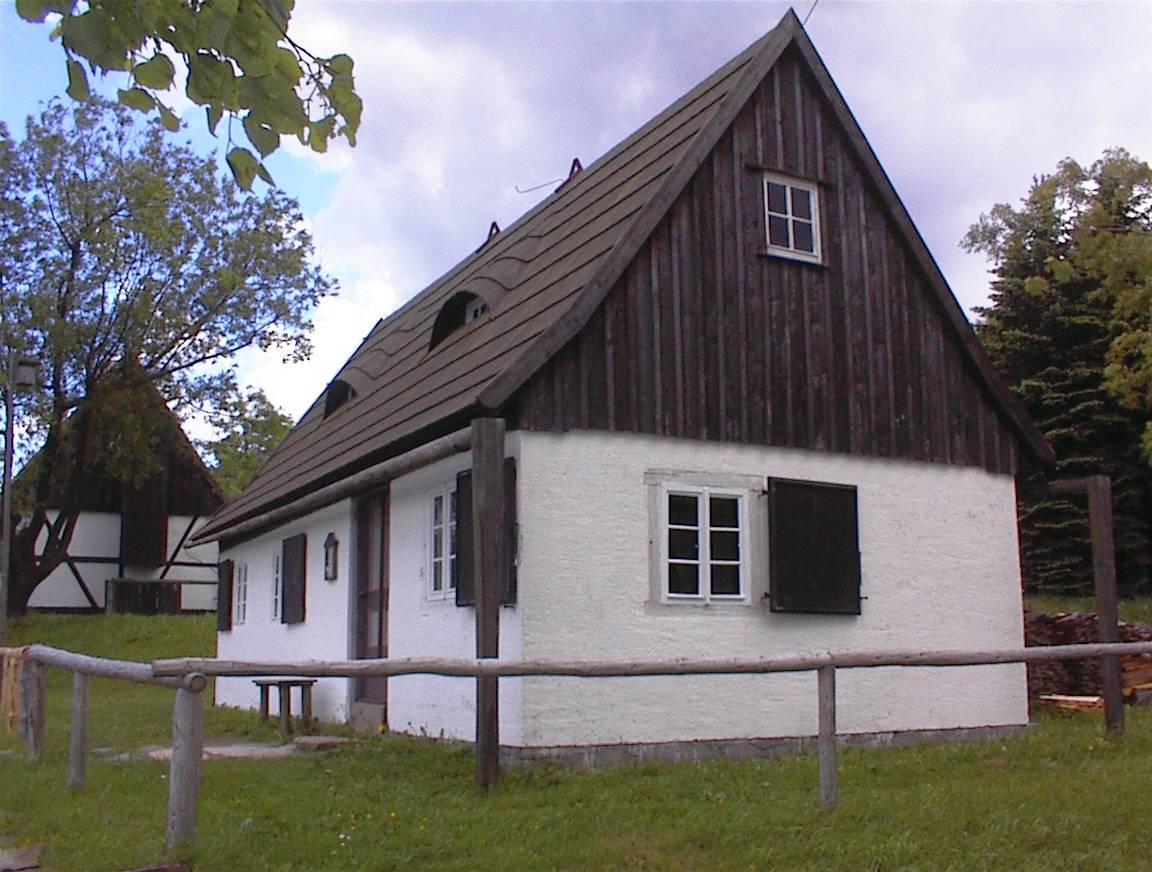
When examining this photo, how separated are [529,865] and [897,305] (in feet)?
25.0

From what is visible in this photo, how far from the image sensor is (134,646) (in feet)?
94.0

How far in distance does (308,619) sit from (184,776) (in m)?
9.14

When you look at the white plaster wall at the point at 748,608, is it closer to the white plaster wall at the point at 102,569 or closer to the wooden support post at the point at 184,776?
the wooden support post at the point at 184,776

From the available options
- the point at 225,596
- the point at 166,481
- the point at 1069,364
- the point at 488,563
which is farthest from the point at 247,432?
the point at 488,563

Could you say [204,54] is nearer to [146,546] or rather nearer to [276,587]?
[276,587]

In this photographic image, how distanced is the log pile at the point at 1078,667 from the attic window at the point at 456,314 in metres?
7.43

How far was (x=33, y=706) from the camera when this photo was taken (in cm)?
1051

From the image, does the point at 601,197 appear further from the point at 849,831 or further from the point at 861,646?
the point at 849,831

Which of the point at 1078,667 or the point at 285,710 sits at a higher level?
the point at 1078,667

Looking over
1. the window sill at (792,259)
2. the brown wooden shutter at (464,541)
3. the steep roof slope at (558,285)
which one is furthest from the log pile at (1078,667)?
the brown wooden shutter at (464,541)

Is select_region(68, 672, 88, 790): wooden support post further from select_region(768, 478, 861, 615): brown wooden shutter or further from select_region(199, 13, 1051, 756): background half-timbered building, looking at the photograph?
select_region(768, 478, 861, 615): brown wooden shutter

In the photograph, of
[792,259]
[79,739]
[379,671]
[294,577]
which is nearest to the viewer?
[379,671]

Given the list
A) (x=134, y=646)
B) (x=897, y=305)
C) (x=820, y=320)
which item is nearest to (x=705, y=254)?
(x=820, y=320)

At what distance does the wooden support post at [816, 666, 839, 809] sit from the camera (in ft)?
25.2
